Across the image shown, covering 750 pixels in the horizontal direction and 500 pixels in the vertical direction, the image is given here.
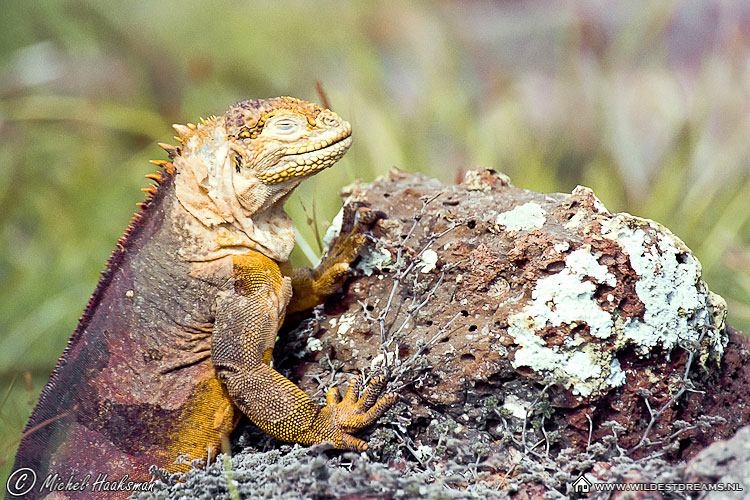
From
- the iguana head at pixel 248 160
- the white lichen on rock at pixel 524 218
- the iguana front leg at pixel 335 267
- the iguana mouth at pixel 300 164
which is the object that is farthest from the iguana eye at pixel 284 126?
the white lichen on rock at pixel 524 218

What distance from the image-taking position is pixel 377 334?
366 centimetres

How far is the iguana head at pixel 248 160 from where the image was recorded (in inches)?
138

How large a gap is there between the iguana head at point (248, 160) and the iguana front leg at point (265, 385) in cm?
25

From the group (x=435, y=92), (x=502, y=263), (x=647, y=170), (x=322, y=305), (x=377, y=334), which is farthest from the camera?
(x=435, y=92)

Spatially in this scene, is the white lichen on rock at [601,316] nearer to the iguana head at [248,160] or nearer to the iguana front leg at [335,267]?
the iguana front leg at [335,267]

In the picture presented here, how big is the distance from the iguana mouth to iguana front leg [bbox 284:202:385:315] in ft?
1.66

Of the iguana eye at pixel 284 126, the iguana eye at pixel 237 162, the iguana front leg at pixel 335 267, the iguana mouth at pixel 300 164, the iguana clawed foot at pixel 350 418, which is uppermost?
the iguana eye at pixel 284 126

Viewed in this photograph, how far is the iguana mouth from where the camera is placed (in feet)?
11.5

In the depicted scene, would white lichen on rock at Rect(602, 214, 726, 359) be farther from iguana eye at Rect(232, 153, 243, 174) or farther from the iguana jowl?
iguana eye at Rect(232, 153, 243, 174)

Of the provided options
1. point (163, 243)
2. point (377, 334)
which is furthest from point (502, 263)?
point (163, 243)

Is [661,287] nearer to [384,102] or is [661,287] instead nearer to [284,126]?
[284,126]

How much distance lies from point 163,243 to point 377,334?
1.25 m

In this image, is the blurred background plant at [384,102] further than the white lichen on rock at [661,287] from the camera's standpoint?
Yes

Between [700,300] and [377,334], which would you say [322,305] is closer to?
[377,334]
